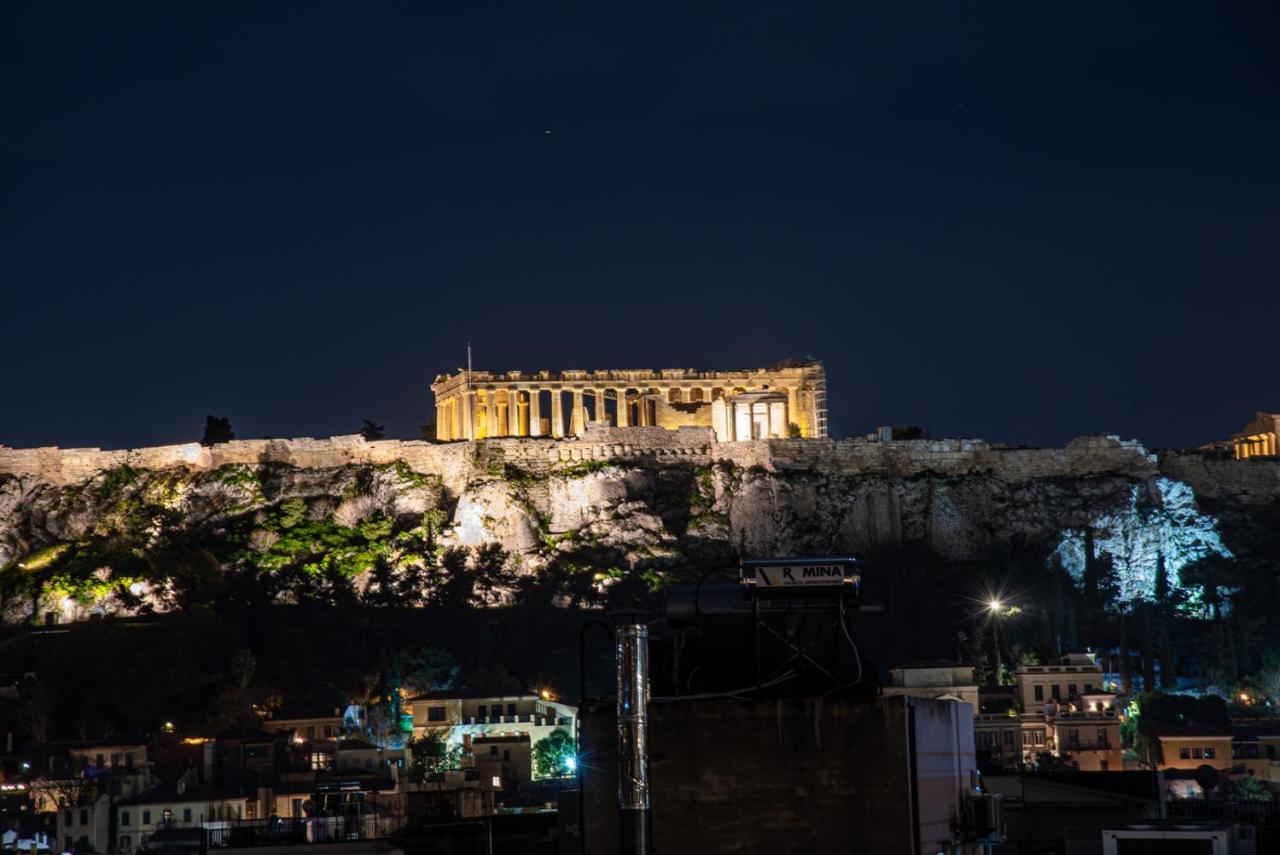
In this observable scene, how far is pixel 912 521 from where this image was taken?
110m

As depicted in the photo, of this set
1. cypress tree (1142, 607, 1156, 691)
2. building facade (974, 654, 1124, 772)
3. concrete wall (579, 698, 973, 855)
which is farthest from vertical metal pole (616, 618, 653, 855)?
cypress tree (1142, 607, 1156, 691)

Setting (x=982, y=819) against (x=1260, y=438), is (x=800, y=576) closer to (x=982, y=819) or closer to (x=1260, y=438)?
(x=982, y=819)

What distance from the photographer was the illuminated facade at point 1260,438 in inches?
5325

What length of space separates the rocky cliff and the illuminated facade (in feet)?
64.1

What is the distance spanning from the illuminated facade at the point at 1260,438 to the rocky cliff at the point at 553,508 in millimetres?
19534

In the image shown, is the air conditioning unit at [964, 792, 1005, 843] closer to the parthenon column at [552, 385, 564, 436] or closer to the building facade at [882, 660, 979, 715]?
the building facade at [882, 660, 979, 715]

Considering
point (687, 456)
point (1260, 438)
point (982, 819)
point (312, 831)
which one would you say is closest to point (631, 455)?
point (687, 456)

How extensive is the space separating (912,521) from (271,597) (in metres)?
33.3

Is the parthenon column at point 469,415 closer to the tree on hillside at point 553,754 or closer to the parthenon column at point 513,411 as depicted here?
the parthenon column at point 513,411

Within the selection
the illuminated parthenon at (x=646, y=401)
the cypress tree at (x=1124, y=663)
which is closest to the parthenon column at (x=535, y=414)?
the illuminated parthenon at (x=646, y=401)

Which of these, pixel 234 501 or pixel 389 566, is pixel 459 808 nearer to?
pixel 389 566

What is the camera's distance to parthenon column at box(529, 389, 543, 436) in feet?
384

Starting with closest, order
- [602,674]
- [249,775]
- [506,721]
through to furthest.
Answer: [249,775], [506,721], [602,674]

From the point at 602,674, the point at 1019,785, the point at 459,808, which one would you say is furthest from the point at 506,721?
the point at 1019,785
